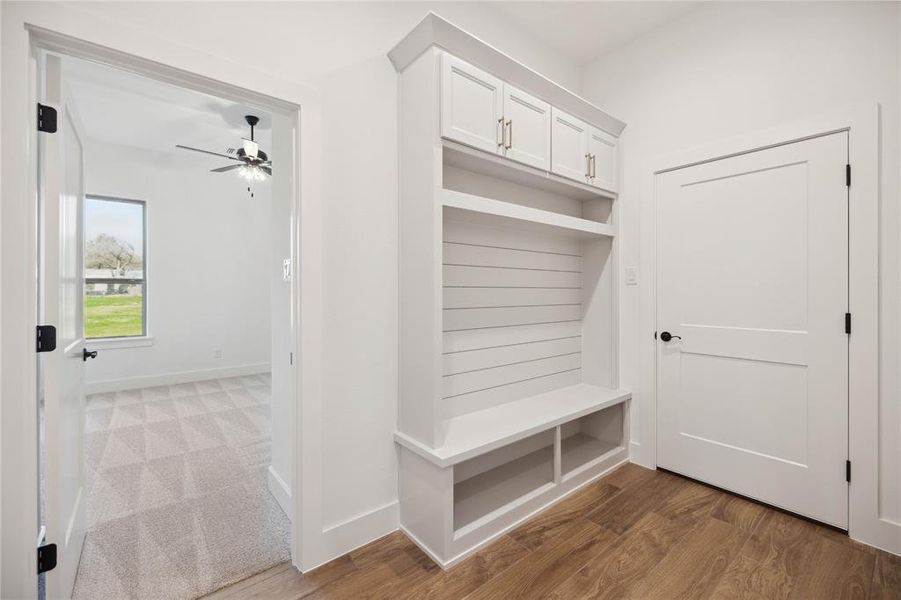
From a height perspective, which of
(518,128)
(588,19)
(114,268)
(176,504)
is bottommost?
(176,504)

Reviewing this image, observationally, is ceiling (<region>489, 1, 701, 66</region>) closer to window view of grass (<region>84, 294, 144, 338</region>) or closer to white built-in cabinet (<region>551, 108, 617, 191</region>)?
white built-in cabinet (<region>551, 108, 617, 191</region>)

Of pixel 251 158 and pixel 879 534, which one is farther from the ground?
pixel 251 158

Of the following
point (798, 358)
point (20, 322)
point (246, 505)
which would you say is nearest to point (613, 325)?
point (798, 358)

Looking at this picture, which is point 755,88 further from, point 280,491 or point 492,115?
point 280,491

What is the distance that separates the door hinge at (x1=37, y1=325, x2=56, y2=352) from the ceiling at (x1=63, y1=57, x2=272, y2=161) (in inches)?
90.4

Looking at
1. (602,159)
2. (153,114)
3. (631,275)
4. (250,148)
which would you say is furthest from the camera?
(153,114)

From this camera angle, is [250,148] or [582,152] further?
[250,148]

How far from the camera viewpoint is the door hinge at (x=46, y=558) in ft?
4.49

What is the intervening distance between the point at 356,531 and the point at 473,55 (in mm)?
2438

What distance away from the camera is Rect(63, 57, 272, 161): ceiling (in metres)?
3.31

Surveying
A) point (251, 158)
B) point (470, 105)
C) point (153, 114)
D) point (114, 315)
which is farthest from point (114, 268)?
point (470, 105)

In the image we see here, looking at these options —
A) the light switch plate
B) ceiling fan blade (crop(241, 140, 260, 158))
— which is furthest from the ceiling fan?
the light switch plate

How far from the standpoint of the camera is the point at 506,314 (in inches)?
105

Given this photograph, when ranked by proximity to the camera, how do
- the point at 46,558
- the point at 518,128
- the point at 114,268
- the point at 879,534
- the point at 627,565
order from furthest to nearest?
the point at 114,268 < the point at 518,128 < the point at 879,534 < the point at 627,565 < the point at 46,558
